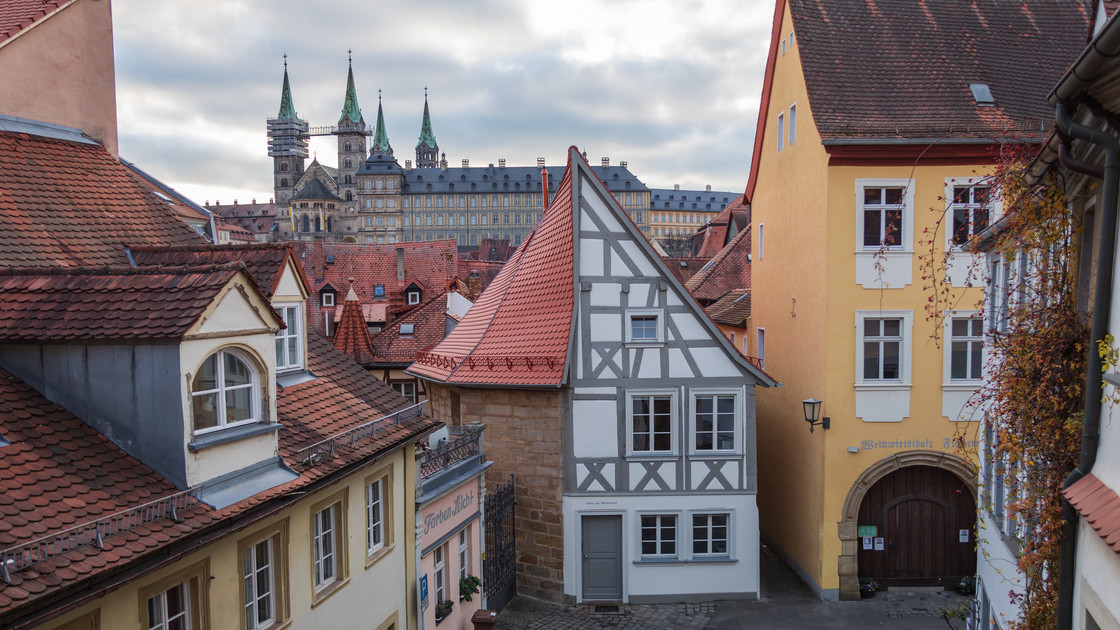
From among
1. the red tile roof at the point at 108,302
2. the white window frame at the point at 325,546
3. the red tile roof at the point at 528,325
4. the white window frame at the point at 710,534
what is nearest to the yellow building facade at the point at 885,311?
the white window frame at the point at 710,534

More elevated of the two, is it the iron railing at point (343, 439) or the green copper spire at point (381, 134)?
the green copper spire at point (381, 134)

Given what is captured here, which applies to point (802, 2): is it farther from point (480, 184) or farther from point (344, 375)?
point (480, 184)

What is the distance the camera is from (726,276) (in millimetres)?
28047

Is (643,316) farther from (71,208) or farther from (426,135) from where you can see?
(426,135)

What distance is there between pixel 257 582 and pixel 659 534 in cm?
872

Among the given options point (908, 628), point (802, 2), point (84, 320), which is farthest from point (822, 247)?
point (84, 320)

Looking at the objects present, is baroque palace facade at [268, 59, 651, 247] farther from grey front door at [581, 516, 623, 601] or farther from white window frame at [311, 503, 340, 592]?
white window frame at [311, 503, 340, 592]

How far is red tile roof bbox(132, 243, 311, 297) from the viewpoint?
8.49 metres

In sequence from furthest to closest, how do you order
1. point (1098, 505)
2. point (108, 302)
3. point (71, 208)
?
point (71, 208) → point (108, 302) → point (1098, 505)

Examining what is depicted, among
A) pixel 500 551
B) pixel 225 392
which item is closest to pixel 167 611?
pixel 225 392

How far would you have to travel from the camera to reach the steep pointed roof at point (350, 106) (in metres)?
152

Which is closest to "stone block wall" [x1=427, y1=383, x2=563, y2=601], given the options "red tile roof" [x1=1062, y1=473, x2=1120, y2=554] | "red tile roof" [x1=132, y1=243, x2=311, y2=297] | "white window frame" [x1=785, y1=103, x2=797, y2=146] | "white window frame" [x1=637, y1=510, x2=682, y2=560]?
"white window frame" [x1=637, y1=510, x2=682, y2=560]

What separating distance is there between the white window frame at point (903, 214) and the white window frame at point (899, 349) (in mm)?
1171

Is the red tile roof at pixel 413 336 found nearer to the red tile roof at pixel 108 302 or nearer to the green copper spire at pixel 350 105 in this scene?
the red tile roof at pixel 108 302
